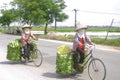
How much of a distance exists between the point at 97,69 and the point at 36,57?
3.84 m

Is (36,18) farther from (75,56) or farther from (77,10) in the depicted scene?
(75,56)

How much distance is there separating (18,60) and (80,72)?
3538 millimetres

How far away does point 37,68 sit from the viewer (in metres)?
11.9

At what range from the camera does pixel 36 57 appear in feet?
40.7

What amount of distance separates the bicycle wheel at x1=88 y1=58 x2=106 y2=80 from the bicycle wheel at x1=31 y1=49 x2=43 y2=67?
3.45m

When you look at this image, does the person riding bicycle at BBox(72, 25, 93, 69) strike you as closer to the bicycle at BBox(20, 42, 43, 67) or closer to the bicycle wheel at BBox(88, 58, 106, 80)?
the bicycle wheel at BBox(88, 58, 106, 80)

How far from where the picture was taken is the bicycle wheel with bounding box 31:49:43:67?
12.3 meters

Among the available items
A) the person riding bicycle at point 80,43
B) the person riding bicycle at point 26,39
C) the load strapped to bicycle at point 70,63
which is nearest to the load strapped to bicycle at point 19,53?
the person riding bicycle at point 26,39

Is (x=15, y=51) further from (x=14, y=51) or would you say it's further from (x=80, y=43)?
(x=80, y=43)

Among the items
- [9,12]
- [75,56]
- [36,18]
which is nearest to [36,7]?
[36,18]

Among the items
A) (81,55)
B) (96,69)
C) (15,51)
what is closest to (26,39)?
(15,51)

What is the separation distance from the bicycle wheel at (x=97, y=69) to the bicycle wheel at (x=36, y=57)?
11.3ft

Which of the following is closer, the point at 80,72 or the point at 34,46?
the point at 80,72

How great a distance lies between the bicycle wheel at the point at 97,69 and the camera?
893cm
